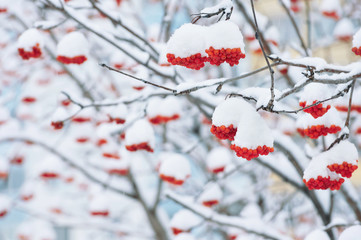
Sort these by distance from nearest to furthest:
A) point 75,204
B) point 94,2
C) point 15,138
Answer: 1. point 94,2
2. point 15,138
3. point 75,204

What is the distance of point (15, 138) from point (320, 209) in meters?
3.61

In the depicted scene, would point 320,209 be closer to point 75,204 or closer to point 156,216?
point 156,216

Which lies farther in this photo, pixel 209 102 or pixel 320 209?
pixel 320 209

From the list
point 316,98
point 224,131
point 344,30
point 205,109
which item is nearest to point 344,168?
point 316,98

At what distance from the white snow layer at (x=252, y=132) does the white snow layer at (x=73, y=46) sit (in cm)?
148

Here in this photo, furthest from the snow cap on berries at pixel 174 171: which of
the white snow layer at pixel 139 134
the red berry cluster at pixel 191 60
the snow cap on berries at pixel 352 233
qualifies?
the red berry cluster at pixel 191 60

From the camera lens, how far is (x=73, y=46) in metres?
2.68

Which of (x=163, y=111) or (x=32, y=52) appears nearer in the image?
(x=32, y=52)

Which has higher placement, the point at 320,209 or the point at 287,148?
the point at 287,148

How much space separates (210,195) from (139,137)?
1.24 metres

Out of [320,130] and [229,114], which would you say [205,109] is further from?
[229,114]

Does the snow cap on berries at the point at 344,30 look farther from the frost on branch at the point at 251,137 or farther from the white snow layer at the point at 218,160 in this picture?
the frost on branch at the point at 251,137

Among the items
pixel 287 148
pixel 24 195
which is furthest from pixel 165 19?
pixel 24 195

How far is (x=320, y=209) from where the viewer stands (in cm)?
307
